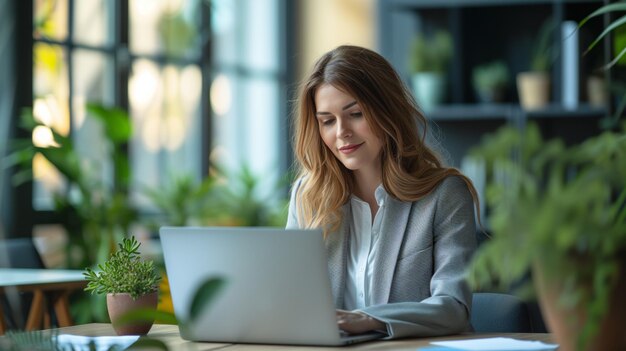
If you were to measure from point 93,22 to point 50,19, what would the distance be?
481 millimetres

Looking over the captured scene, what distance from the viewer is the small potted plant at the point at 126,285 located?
2057mm

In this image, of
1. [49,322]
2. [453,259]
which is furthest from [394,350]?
[49,322]

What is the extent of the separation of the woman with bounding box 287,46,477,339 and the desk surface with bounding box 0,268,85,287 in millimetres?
921

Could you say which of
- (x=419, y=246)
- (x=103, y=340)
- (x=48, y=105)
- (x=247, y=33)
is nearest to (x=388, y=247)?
(x=419, y=246)

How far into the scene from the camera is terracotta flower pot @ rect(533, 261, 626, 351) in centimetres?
125

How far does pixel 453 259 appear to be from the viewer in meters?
2.29

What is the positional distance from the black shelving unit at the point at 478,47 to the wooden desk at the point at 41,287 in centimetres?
300

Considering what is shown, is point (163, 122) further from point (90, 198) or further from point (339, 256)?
point (339, 256)

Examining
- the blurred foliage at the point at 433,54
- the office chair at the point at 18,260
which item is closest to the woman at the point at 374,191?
the office chair at the point at 18,260

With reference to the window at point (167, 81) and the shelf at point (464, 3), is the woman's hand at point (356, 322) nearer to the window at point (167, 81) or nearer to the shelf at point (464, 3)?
the window at point (167, 81)

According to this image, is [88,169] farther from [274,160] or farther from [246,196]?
[274,160]

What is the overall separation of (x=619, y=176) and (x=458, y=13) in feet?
16.7

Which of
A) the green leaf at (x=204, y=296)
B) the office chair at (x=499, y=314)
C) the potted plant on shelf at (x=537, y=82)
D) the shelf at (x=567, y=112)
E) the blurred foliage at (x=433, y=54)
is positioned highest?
the blurred foliage at (x=433, y=54)

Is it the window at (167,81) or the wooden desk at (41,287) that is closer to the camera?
the wooden desk at (41,287)
